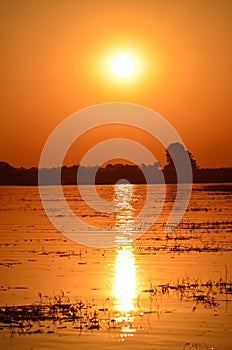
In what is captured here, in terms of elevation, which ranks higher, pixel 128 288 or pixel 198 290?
pixel 128 288

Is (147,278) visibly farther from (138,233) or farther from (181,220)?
(181,220)

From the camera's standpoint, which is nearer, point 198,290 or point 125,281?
point 198,290

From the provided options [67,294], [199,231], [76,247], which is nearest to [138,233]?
[199,231]

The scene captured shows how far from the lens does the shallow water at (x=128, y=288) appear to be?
603 inches

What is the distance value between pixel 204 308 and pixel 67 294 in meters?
3.67

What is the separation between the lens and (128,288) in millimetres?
21000

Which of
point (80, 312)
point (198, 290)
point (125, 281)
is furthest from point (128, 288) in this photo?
point (80, 312)

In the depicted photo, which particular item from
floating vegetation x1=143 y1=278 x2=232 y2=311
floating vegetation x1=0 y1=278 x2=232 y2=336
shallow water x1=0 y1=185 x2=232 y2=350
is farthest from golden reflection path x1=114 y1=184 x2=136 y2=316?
floating vegetation x1=143 y1=278 x2=232 y2=311

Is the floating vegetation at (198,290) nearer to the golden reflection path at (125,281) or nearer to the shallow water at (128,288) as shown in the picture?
the shallow water at (128,288)

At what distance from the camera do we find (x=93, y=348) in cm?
1463

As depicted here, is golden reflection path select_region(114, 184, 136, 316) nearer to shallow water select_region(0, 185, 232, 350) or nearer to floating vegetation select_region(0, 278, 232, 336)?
shallow water select_region(0, 185, 232, 350)

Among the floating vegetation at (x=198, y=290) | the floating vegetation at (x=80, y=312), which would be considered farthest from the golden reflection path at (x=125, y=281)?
the floating vegetation at (x=198, y=290)

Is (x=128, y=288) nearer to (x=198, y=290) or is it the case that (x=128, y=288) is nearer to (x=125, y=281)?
(x=125, y=281)

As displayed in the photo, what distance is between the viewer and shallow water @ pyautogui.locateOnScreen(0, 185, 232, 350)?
15.3m
